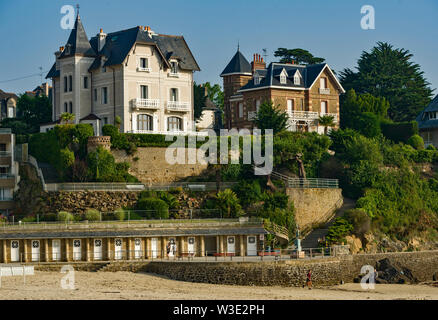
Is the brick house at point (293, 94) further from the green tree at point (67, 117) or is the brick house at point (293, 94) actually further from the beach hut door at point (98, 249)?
the beach hut door at point (98, 249)

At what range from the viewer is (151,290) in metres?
51.2

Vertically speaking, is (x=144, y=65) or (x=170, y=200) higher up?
(x=144, y=65)

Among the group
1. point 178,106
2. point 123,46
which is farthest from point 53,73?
point 178,106

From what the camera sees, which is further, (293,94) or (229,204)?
(293,94)

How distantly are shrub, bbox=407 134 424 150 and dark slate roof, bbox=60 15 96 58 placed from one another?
2788 centimetres

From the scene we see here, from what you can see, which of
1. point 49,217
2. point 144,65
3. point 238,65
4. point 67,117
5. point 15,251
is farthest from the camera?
point 238,65

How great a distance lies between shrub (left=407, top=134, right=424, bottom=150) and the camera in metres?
83.9

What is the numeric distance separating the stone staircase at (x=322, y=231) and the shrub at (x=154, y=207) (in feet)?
31.3

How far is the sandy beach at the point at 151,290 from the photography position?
47938 mm

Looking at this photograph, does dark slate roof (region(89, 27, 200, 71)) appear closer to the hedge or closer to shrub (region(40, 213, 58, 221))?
shrub (region(40, 213, 58, 221))

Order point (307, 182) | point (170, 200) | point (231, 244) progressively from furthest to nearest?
point (307, 182)
point (170, 200)
point (231, 244)

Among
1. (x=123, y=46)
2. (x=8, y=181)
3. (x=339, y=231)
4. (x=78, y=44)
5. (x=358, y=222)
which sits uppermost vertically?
(x=78, y=44)

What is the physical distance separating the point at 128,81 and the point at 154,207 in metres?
14.2

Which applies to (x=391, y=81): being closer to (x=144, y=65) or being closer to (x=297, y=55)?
(x=297, y=55)
